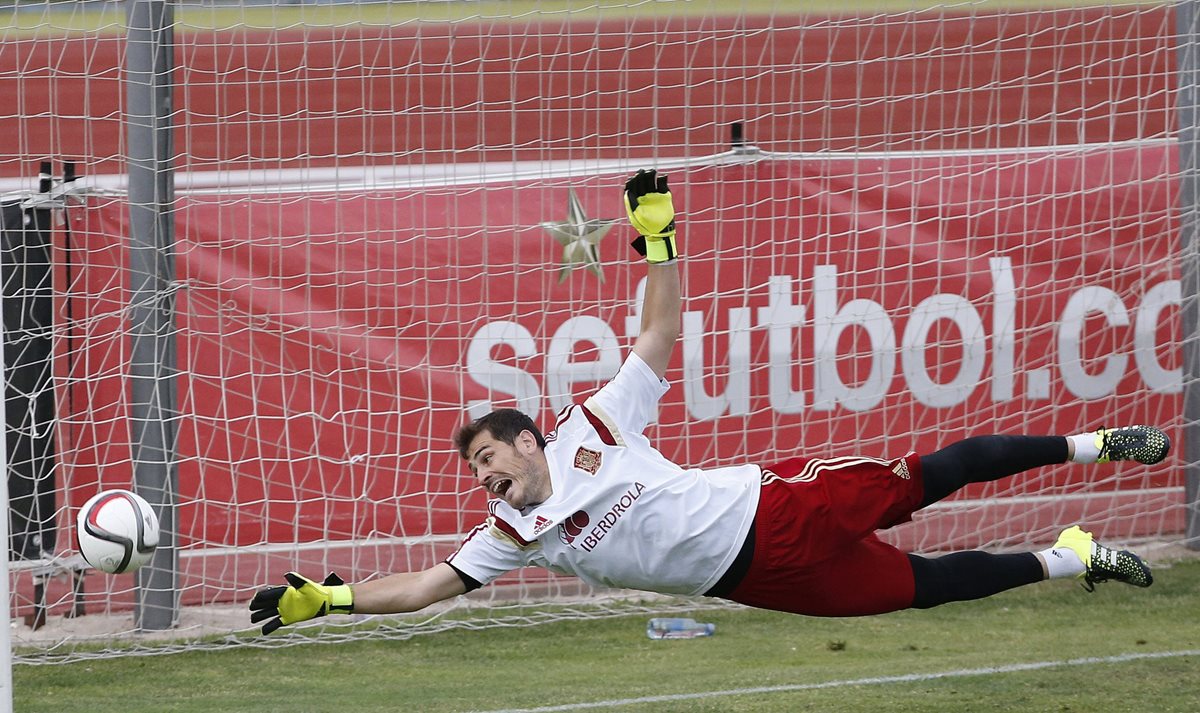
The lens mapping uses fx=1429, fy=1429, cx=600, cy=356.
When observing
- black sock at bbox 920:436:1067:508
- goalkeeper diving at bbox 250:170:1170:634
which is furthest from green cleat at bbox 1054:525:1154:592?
black sock at bbox 920:436:1067:508

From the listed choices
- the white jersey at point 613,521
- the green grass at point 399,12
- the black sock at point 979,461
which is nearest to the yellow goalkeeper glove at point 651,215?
the white jersey at point 613,521

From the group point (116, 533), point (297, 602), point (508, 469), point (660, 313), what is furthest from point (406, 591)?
point (660, 313)

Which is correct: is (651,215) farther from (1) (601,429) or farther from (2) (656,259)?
(1) (601,429)

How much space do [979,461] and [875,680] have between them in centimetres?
167

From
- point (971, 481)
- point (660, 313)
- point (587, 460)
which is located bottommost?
point (971, 481)

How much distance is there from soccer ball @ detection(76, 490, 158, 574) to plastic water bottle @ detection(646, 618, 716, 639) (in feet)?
10.3

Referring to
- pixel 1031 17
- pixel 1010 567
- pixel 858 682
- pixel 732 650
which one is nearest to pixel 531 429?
pixel 1010 567

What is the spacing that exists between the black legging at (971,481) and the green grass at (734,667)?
0.87 m

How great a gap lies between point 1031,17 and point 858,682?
4373 mm

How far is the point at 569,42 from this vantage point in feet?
26.3

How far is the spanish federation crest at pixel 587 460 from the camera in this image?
15.7ft

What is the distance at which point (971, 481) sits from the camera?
16.9ft

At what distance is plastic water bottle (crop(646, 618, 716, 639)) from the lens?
7543mm

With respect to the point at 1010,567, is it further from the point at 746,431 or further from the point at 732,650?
the point at 746,431
